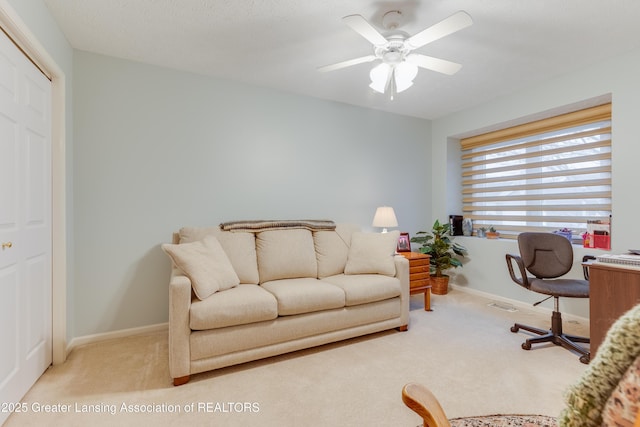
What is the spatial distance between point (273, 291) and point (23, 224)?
159 centimetres

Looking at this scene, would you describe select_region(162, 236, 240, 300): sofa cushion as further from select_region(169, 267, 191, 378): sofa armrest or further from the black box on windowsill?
the black box on windowsill

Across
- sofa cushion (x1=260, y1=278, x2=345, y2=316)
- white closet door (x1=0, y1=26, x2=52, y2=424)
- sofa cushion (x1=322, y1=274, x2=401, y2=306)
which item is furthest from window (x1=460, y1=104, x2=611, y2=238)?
white closet door (x1=0, y1=26, x2=52, y2=424)

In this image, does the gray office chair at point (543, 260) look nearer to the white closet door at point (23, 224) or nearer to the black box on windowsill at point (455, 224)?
the black box on windowsill at point (455, 224)

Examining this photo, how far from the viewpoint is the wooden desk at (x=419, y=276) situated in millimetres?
3336

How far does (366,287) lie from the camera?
2656mm

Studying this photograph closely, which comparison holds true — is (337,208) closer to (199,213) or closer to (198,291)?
(199,213)

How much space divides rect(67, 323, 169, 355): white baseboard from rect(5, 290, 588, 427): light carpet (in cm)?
9

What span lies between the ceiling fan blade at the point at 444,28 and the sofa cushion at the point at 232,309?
199 cm

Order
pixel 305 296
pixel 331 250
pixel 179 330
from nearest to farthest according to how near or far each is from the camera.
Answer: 1. pixel 179 330
2. pixel 305 296
3. pixel 331 250

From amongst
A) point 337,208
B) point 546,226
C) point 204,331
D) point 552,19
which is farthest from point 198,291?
point 546,226

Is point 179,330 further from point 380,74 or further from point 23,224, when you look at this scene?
point 380,74

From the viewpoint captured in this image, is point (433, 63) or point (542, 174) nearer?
point (433, 63)

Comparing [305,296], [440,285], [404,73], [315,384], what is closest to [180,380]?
[315,384]

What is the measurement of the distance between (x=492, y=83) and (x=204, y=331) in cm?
355
